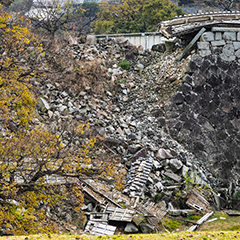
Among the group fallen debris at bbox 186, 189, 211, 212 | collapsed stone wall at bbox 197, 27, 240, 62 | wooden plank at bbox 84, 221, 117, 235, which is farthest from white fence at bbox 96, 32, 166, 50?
wooden plank at bbox 84, 221, 117, 235

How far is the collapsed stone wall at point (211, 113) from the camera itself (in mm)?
16328

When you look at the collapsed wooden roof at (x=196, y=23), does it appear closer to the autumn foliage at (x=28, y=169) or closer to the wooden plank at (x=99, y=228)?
the autumn foliage at (x=28, y=169)

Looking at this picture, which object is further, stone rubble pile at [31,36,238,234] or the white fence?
the white fence

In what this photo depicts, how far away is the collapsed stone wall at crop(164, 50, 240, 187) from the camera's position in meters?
16.3

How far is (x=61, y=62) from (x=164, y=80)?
6639mm

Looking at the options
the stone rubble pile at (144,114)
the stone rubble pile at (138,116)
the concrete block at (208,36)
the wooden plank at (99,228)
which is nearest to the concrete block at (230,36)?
the concrete block at (208,36)

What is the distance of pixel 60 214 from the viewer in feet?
36.5

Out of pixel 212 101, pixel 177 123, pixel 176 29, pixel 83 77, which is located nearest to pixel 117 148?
pixel 177 123

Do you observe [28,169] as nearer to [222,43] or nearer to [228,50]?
[222,43]

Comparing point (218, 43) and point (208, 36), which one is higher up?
point (208, 36)

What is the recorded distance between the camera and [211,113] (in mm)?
17031

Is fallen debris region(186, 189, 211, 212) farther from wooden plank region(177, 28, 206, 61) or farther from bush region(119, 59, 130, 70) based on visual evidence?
bush region(119, 59, 130, 70)

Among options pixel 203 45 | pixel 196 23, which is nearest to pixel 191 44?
pixel 203 45

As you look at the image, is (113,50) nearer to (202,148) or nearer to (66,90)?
(66,90)
